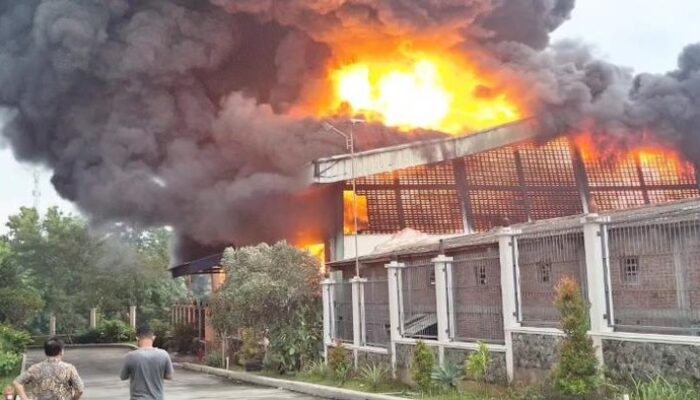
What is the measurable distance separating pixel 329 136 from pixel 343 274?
5465mm

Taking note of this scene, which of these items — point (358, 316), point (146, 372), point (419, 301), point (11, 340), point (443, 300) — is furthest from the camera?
point (11, 340)

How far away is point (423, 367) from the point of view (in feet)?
47.6

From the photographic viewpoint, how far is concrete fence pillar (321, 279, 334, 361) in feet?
68.4

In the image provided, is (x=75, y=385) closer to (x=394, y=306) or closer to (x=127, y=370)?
(x=127, y=370)

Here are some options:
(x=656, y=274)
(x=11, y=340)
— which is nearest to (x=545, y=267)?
(x=656, y=274)

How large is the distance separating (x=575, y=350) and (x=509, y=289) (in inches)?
93.7

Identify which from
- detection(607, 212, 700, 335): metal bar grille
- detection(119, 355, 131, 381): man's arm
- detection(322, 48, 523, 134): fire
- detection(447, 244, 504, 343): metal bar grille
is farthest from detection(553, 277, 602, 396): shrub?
detection(322, 48, 523, 134): fire

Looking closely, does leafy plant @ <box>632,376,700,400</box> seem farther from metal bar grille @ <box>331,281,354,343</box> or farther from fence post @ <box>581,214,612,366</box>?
metal bar grille @ <box>331,281,354,343</box>

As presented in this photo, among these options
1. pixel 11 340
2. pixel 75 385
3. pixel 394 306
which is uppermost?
pixel 394 306

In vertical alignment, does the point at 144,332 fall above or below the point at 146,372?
above

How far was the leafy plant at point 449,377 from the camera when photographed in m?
14.1

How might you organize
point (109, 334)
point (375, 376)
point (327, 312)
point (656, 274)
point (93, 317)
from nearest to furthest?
point (656, 274) < point (375, 376) < point (327, 312) < point (109, 334) < point (93, 317)

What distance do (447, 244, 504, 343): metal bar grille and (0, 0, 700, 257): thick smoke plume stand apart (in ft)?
45.6

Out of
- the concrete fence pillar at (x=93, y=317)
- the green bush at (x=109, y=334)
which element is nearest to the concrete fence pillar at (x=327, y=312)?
the green bush at (x=109, y=334)
